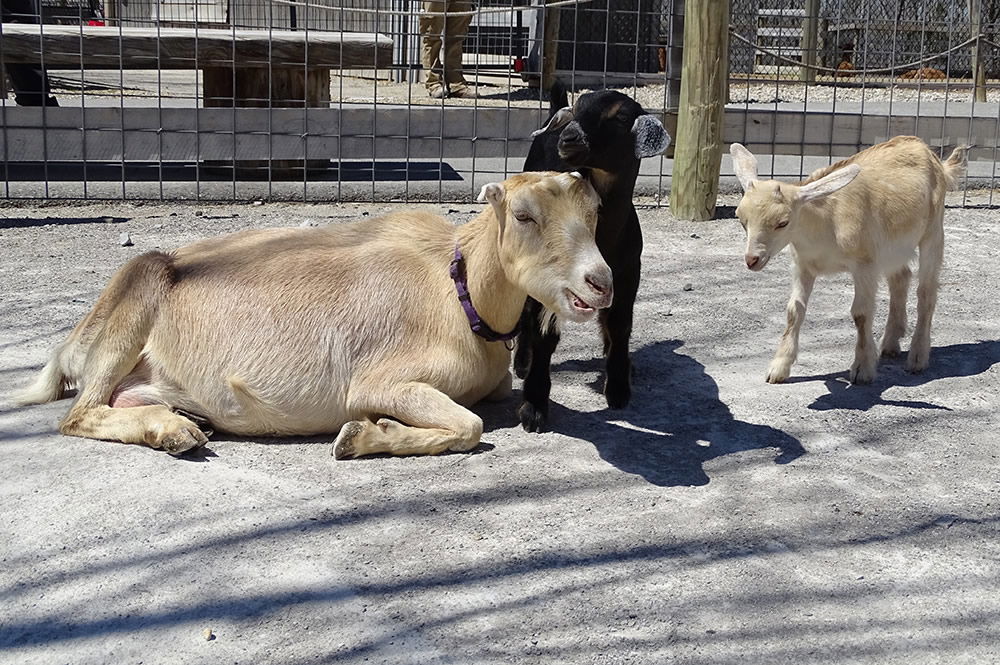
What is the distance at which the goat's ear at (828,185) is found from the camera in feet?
15.1

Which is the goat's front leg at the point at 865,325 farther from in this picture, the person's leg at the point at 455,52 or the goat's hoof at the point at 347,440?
the person's leg at the point at 455,52

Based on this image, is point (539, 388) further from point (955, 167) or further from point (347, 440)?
point (955, 167)

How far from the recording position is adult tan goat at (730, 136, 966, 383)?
15.4ft

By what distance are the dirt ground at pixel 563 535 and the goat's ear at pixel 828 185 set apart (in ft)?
2.65

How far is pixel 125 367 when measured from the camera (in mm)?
4309

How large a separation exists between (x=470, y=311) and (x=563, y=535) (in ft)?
3.47

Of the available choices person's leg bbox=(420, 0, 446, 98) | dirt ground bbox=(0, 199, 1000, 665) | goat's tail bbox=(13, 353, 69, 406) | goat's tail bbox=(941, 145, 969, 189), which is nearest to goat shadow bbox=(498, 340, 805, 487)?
dirt ground bbox=(0, 199, 1000, 665)

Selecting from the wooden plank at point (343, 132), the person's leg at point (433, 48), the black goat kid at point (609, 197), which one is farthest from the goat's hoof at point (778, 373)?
the person's leg at point (433, 48)

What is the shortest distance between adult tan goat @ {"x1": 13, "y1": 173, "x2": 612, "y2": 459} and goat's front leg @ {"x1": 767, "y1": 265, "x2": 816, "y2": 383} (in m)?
1.23

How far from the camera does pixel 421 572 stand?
321cm

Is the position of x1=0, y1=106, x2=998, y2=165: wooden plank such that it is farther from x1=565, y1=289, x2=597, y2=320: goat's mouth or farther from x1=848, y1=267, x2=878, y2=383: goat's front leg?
x1=565, y1=289, x2=597, y2=320: goat's mouth

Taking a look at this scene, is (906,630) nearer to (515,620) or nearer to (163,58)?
(515,620)

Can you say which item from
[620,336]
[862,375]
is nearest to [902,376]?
[862,375]

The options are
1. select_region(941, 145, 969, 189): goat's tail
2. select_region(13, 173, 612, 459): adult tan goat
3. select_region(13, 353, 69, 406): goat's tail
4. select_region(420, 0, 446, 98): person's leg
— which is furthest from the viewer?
select_region(420, 0, 446, 98): person's leg
